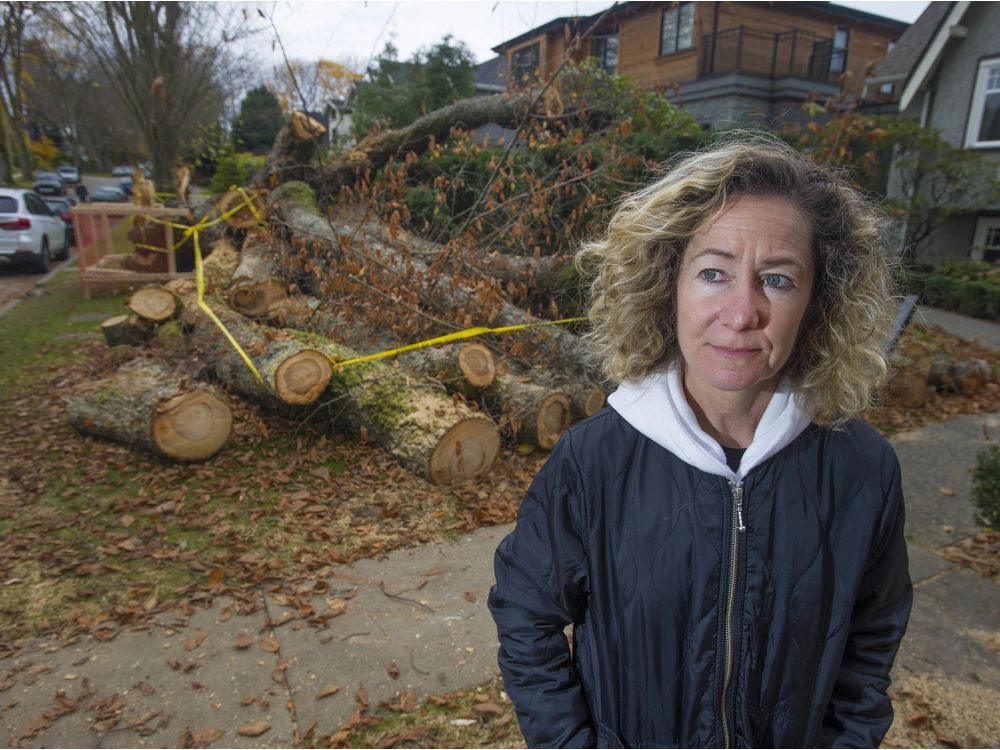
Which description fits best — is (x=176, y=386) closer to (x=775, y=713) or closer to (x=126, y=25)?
(x=775, y=713)

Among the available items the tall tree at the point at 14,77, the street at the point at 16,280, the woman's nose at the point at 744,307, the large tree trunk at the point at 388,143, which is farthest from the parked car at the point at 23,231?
the woman's nose at the point at 744,307

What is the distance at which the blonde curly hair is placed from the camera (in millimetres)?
1483

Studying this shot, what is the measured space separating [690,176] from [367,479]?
405 cm

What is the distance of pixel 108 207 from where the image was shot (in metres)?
11.5

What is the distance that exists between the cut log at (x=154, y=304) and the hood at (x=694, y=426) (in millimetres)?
7494

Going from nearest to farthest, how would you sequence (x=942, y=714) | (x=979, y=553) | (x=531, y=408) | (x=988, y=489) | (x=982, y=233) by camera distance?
(x=942, y=714), (x=988, y=489), (x=979, y=553), (x=531, y=408), (x=982, y=233)

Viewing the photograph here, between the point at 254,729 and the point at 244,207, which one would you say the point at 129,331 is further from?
the point at 254,729

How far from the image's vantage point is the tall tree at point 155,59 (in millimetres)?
15727

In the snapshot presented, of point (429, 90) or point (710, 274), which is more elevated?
point (429, 90)

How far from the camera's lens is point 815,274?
1.57 meters

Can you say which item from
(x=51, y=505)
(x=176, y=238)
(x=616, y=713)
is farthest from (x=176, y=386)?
(x=176, y=238)

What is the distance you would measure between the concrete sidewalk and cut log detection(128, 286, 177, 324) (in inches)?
202

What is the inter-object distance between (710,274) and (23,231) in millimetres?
16643

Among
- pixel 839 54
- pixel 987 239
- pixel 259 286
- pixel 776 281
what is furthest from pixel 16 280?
pixel 839 54
